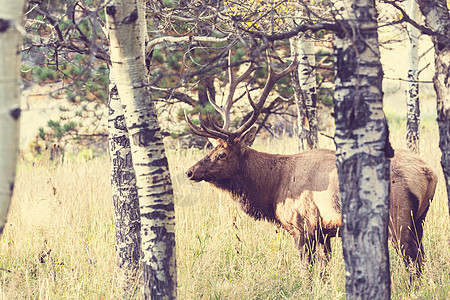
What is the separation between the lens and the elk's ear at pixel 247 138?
5598mm

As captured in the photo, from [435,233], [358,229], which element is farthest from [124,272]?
[435,233]

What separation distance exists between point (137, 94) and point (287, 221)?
2680 mm

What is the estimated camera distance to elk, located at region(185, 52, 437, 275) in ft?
15.4

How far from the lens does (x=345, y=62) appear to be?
2650mm

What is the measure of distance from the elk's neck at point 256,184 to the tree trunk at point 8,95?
12.4ft

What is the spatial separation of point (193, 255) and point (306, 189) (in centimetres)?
133

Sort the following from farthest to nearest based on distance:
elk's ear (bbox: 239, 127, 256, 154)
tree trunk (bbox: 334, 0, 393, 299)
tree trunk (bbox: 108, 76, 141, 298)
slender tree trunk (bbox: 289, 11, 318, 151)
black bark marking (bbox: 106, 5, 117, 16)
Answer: slender tree trunk (bbox: 289, 11, 318, 151)
elk's ear (bbox: 239, 127, 256, 154)
tree trunk (bbox: 108, 76, 141, 298)
black bark marking (bbox: 106, 5, 117, 16)
tree trunk (bbox: 334, 0, 393, 299)

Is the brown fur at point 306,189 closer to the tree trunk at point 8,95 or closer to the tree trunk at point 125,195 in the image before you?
the tree trunk at point 125,195

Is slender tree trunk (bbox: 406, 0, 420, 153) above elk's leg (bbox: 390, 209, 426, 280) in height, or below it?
above

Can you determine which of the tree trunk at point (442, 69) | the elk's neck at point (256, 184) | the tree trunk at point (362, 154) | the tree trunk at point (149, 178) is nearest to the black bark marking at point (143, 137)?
the tree trunk at point (149, 178)

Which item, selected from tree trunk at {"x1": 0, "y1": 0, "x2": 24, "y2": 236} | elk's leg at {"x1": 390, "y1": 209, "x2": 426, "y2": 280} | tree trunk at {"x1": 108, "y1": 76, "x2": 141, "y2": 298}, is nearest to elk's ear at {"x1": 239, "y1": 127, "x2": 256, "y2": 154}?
tree trunk at {"x1": 108, "y1": 76, "x2": 141, "y2": 298}

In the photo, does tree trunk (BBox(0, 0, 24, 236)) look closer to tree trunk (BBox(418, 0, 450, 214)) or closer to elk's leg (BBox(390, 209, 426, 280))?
tree trunk (BBox(418, 0, 450, 214))

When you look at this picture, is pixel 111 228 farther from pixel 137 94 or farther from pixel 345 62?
pixel 345 62

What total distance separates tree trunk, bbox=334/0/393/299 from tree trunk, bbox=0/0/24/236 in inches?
62.6
